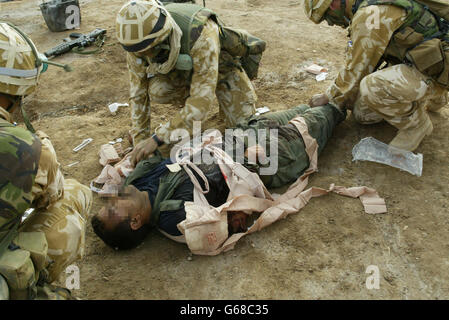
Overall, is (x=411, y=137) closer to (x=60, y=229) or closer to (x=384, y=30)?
(x=384, y=30)

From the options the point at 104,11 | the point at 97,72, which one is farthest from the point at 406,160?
the point at 104,11

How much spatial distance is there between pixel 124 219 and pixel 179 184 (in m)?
0.46

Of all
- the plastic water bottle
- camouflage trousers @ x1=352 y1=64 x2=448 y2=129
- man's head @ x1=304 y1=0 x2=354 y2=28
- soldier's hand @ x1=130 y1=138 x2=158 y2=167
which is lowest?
soldier's hand @ x1=130 y1=138 x2=158 y2=167

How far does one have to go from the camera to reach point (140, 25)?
273cm

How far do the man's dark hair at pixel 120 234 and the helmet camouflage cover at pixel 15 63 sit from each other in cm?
98

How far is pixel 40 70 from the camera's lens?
2115 millimetres

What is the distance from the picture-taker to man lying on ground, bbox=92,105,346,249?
101 inches

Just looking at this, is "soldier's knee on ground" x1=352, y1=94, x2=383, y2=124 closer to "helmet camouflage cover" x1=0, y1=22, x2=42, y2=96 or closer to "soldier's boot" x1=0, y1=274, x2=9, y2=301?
"helmet camouflage cover" x1=0, y1=22, x2=42, y2=96

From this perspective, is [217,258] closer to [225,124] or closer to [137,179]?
[137,179]

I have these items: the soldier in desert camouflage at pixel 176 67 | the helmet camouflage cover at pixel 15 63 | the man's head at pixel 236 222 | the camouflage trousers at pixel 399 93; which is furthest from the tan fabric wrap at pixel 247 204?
the helmet camouflage cover at pixel 15 63

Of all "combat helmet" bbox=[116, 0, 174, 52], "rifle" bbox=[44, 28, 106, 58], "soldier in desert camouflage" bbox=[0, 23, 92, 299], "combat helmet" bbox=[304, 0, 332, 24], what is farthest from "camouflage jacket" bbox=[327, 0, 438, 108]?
"rifle" bbox=[44, 28, 106, 58]

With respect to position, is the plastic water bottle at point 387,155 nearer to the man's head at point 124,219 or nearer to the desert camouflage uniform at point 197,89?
the desert camouflage uniform at point 197,89

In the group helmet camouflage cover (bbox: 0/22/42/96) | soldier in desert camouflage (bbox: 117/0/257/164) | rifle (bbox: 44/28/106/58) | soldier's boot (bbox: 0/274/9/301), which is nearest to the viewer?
soldier's boot (bbox: 0/274/9/301)

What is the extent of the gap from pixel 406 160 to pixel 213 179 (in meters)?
1.60
